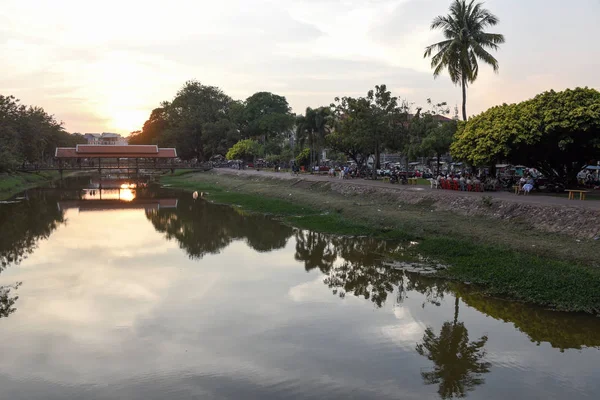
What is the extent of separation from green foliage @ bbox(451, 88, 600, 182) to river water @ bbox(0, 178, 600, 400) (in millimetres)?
11455

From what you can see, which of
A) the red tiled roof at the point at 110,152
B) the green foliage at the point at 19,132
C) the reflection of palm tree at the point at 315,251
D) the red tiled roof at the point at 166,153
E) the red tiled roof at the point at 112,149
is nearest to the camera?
the reflection of palm tree at the point at 315,251

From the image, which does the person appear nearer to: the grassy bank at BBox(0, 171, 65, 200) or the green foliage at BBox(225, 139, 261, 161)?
the grassy bank at BBox(0, 171, 65, 200)

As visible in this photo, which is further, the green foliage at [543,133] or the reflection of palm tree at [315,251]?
the green foliage at [543,133]

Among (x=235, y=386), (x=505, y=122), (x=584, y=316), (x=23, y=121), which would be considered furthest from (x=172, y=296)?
(x=23, y=121)

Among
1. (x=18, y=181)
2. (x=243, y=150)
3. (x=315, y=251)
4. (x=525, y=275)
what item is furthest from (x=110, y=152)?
(x=525, y=275)

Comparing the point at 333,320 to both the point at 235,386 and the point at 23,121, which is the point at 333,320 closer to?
the point at 235,386

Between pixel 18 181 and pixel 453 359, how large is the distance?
58.2 metres

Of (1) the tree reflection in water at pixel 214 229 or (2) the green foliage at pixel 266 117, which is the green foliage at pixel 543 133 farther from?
(2) the green foliage at pixel 266 117

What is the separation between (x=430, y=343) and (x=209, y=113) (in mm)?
86259

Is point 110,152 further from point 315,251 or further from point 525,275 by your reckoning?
point 525,275

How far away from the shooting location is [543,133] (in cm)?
2605

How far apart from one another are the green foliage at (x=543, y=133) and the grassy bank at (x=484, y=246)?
5.61m

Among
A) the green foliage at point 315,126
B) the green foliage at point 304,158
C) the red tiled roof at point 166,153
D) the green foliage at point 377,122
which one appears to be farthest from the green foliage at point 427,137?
the red tiled roof at point 166,153

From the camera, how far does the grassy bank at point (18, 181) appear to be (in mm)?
47831
